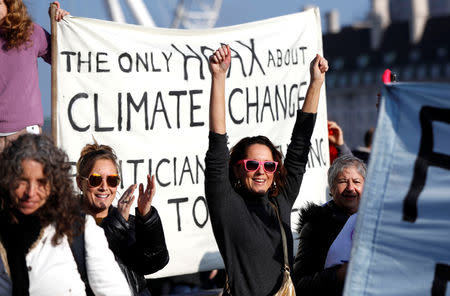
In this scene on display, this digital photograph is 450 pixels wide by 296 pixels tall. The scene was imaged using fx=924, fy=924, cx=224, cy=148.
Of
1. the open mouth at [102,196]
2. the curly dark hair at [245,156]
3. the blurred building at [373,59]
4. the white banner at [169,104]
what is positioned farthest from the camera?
the blurred building at [373,59]

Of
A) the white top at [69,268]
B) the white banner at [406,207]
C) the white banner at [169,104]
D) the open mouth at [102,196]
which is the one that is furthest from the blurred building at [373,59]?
the white top at [69,268]

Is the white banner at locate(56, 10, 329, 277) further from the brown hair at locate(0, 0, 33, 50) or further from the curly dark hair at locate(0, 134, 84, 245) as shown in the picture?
the curly dark hair at locate(0, 134, 84, 245)

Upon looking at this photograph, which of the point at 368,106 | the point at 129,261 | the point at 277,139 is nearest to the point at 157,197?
the point at 277,139

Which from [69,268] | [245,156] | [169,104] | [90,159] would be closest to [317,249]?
[245,156]

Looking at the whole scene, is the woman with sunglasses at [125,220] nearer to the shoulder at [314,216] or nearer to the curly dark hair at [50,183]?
the curly dark hair at [50,183]

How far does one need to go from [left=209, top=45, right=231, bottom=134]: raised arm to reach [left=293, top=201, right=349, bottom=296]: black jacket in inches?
27.6

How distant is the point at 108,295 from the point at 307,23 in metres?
3.67

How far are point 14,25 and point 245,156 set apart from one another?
1374 millimetres

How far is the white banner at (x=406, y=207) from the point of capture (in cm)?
287

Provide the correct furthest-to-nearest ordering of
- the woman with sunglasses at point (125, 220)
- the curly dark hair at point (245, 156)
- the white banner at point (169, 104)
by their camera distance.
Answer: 1. the white banner at point (169, 104)
2. the curly dark hair at point (245, 156)
3. the woman with sunglasses at point (125, 220)

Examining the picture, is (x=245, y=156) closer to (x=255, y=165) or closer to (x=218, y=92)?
(x=255, y=165)

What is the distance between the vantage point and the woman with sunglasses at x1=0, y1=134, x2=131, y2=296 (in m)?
2.77

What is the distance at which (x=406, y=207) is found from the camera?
2.89 metres

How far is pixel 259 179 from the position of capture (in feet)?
12.2
